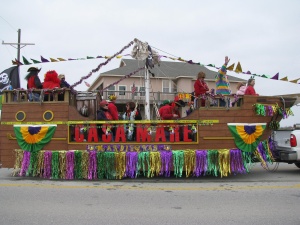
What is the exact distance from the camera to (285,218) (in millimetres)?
4289

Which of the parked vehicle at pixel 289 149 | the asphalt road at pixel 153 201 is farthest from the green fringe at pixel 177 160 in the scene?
the parked vehicle at pixel 289 149

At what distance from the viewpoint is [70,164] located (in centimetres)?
731

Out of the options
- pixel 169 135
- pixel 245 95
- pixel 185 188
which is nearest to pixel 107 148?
pixel 169 135

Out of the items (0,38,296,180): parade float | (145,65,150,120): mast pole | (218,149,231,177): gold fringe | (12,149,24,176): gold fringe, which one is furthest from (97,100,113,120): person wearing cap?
(218,149,231,177): gold fringe

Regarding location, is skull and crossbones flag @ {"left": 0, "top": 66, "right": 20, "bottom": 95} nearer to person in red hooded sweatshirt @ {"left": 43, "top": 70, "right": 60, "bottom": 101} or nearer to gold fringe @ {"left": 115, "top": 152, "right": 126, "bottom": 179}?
person in red hooded sweatshirt @ {"left": 43, "top": 70, "right": 60, "bottom": 101}

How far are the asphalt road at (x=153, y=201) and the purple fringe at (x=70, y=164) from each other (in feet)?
0.65

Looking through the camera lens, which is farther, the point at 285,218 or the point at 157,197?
the point at 157,197

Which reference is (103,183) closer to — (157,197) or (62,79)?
(157,197)

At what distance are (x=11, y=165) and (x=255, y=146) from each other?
18.4 feet

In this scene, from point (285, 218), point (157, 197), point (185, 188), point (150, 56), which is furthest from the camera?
point (150, 56)

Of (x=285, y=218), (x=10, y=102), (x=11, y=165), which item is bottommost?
(x=285, y=218)

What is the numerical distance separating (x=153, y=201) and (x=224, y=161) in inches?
97.2

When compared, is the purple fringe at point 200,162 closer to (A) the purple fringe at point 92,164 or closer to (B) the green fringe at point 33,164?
(A) the purple fringe at point 92,164

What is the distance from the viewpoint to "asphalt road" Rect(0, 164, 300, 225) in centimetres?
Answer: 430
